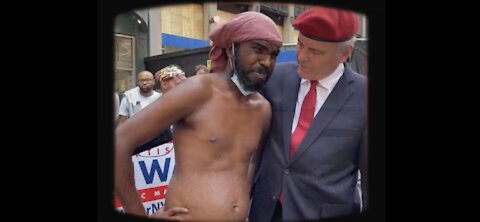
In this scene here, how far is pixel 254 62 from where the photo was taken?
2.37 m

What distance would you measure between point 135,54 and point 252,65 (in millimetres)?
568

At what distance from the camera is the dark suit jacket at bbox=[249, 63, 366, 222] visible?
241 cm

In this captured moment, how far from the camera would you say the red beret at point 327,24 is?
2335 millimetres

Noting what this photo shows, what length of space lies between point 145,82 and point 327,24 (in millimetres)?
882

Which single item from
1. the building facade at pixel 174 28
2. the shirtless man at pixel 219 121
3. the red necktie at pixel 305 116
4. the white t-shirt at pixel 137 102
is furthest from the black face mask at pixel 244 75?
the white t-shirt at pixel 137 102

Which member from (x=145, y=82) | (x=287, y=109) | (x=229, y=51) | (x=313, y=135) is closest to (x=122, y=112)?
(x=145, y=82)

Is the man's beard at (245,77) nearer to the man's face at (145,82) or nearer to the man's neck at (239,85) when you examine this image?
the man's neck at (239,85)

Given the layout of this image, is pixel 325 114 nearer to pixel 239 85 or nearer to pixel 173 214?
pixel 239 85

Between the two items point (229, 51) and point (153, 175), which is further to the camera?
point (153, 175)

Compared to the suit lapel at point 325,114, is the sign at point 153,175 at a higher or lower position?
lower

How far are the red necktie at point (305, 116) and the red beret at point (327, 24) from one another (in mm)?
225

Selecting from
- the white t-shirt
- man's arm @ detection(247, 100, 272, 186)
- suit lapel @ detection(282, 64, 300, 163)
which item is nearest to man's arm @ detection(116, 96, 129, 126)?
the white t-shirt

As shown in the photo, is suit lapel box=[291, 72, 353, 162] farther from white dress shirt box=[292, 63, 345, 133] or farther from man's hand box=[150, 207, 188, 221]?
man's hand box=[150, 207, 188, 221]
